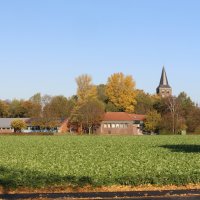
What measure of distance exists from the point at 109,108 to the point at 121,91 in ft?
19.2

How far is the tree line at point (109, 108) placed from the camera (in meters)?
103

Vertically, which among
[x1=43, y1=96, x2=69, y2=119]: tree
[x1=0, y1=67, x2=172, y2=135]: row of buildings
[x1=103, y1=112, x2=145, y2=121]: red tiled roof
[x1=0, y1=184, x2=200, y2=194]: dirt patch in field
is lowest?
[x1=0, y1=184, x2=200, y2=194]: dirt patch in field

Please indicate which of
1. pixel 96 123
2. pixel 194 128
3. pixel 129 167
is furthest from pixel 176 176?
pixel 96 123

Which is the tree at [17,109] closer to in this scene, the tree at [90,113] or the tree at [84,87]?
the tree at [84,87]

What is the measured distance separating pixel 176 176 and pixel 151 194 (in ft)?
9.87

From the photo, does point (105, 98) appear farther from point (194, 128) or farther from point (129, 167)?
point (129, 167)

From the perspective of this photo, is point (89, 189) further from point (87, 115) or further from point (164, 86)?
point (164, 86)

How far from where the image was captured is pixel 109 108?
12200cm

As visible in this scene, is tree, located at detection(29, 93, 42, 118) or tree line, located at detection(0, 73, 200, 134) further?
tree, located at detection(29, 93, 42, 118)

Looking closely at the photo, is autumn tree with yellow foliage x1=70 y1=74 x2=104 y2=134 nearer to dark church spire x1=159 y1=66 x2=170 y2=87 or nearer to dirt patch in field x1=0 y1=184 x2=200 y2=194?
dark church spire x1=159 y1=66 x2=170 y2=87

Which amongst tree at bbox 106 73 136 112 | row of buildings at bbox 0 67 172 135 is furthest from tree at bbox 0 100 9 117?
tree at bbox 106 73 136 112

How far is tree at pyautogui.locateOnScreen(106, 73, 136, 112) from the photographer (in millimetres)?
119750

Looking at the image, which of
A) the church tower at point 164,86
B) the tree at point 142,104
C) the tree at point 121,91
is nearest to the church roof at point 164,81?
the church tower at point 164,86

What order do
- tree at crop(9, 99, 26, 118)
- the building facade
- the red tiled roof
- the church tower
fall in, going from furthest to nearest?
the church tower
tree at crop(9, 99, 26, 118)
the building facade
the red tiled roof
